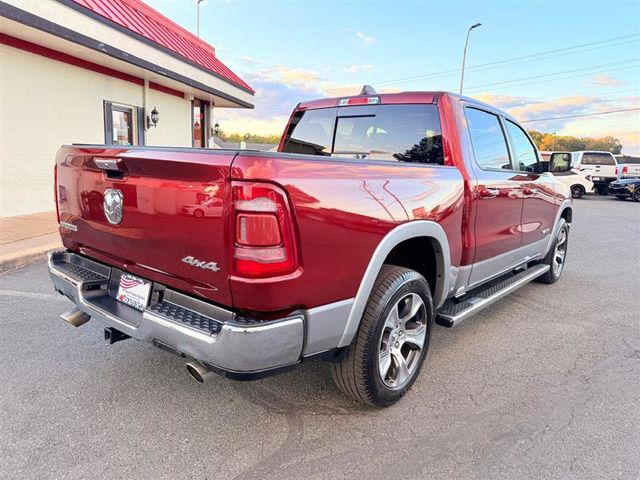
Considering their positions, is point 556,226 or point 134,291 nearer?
point 134,291

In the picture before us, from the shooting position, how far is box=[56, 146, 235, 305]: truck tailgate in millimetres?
2029

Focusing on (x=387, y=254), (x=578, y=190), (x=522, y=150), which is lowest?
(x=578, y=190)

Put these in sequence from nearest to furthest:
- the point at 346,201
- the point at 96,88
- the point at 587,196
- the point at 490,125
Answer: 1. the point at 346,201
2. the point at 490,125
3. the point at 96,88
4. the point at 587,196

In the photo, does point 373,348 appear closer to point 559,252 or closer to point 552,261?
point 552,261

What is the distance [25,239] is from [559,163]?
736 centimetres

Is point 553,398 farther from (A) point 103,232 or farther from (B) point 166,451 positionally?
(A) point 103,232

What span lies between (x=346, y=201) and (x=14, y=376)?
2.57m

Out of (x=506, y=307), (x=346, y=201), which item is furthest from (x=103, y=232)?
(x=506, y=307)

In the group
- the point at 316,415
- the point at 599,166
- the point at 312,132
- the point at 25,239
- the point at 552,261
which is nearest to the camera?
the point at 316,415

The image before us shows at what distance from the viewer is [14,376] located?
9.86 ft

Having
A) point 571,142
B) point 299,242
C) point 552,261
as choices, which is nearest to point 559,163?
point 552,261

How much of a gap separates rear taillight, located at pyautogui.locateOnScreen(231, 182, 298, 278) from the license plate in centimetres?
79

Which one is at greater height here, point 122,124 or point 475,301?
point 122,124

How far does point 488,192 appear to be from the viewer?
353 cm
